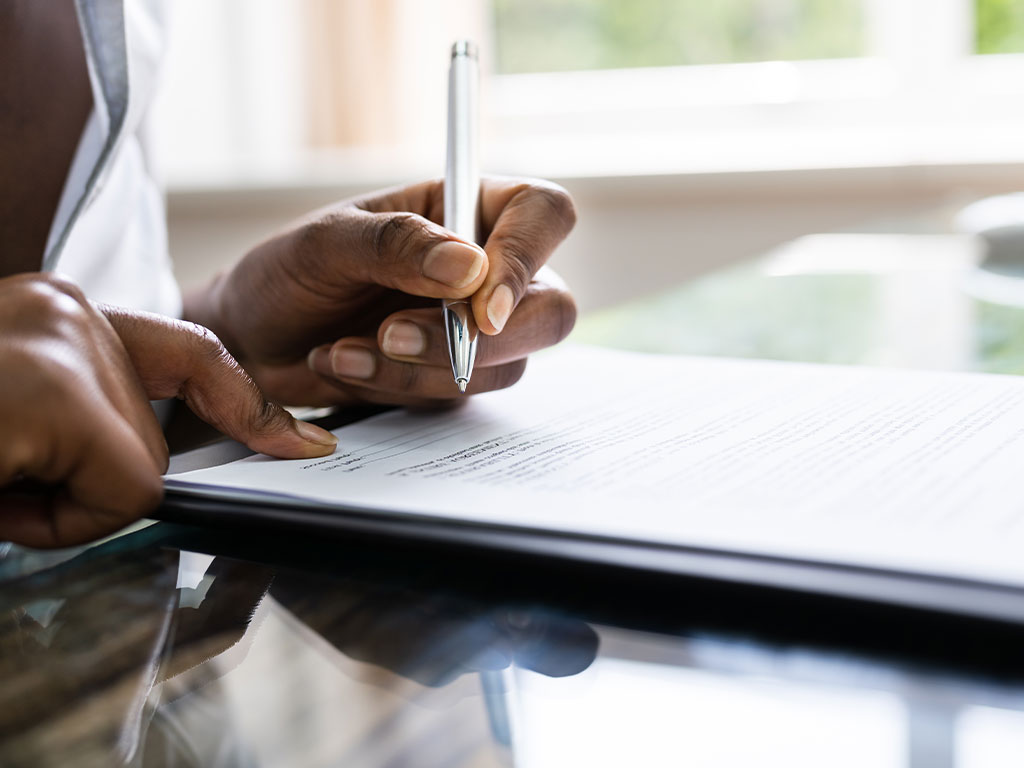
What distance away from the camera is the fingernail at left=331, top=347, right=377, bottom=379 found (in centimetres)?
52

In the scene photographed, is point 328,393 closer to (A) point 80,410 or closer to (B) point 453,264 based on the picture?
(B) point 453,264

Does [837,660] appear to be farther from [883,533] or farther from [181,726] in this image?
[181,726]

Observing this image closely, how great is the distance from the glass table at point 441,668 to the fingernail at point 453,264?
6.5 inches

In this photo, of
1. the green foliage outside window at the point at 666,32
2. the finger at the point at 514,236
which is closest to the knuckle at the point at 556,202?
the finger at the point at 514,236

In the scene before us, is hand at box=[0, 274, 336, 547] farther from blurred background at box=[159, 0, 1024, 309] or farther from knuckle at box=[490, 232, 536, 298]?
blurred background at box=[159, 0, 1024, 309]

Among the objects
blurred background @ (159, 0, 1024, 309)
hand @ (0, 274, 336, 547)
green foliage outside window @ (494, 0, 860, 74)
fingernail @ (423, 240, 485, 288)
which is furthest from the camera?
green foliage outside window @ (494, 0, 860, 74)

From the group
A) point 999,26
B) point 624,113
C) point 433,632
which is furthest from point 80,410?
point 999,26

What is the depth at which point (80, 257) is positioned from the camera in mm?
729

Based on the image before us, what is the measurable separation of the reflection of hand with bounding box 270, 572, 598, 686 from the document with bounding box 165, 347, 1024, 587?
0.03 metres

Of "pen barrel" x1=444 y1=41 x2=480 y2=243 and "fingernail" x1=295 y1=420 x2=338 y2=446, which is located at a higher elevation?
"pen barrel" x1=444 y1=41 x2=480 y2=243

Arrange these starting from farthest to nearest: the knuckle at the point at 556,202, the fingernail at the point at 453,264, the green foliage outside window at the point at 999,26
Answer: the green foliage outside window at the point at 999,26
the knuckle at the point at 556,202
the fingernail at the point at 453,264

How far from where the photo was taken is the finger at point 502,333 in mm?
508

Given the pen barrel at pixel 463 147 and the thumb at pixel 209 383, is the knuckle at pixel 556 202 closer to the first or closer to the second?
the pen barrel at pixel 463 147

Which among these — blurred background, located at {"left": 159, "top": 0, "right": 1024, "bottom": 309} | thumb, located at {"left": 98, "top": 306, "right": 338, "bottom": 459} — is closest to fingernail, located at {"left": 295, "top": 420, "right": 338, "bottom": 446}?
thumb, located at {"left": 98, "top": 306, "right": 338, "bottom": 459}
